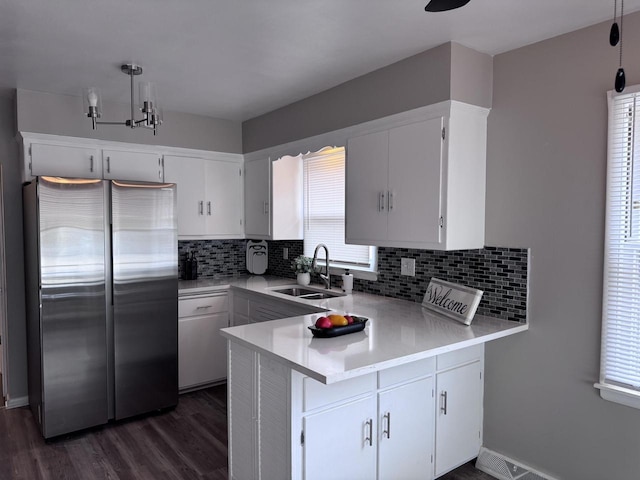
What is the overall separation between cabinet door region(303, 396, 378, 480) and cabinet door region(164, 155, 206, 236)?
2.55 m

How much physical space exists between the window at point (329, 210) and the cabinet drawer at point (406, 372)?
1194mm

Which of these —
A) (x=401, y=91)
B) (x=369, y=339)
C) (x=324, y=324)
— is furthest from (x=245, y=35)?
(x=369, y=339)

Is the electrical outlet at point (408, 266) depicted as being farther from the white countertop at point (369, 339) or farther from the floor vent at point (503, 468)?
the floor vent at point (503, 468)

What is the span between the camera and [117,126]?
369 cm

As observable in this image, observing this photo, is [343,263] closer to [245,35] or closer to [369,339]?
[369,339]

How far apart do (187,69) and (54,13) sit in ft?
2.86

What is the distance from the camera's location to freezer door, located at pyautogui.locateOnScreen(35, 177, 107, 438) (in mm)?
2939

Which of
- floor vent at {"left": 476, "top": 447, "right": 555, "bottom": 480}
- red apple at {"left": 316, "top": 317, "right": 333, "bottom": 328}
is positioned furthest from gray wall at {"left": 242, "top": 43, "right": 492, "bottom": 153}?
floor vent at {"left": 476, "top": 447, "right": 555, "bottom": 480}

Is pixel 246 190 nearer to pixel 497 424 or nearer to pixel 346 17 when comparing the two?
pixel 346 17

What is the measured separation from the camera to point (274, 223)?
4.08m

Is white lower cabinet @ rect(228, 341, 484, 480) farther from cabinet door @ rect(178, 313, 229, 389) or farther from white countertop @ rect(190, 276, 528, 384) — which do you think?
cabinet door @ rect(178, 313, 229, 389)

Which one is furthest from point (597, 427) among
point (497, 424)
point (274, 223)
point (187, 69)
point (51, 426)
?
point (51, 426)

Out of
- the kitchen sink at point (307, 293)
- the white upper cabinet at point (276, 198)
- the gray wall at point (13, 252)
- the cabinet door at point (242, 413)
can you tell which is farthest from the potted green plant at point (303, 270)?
the gray wall at point (13, 252)

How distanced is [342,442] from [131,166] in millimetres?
2847
